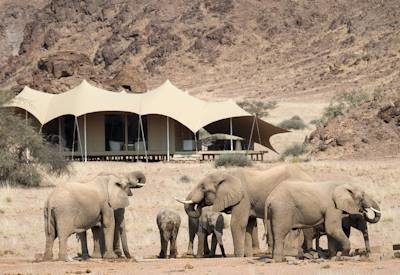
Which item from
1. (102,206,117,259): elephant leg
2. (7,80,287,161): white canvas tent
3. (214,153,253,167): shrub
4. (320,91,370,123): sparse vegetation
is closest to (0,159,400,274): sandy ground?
(102,206,117,259): elephant leg

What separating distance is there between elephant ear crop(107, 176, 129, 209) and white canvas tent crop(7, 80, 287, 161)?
28.0 meters

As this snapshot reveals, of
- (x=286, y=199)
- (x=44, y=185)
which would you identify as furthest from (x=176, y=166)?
(x=286, y=199)

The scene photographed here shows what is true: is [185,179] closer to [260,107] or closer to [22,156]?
[22,156]

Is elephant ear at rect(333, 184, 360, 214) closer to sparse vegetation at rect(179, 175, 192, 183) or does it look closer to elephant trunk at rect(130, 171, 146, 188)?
elephant trunk at rect(130, 171, 146, 188)

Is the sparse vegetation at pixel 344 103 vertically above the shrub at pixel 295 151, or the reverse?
the sparse vegetation at pixel 344 103

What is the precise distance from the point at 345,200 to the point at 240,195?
92.5 inches

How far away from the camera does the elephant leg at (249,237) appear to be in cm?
1802

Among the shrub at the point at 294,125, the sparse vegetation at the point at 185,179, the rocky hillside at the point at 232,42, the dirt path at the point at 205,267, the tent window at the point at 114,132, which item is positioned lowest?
the dirt path at the point at 205,267

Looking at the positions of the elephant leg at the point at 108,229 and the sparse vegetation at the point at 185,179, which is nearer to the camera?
the elephant leg at the point at 108,229

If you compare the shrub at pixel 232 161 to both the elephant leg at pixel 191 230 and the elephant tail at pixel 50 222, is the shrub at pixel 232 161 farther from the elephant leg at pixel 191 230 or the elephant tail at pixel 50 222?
the elephant tail at pixel 50 222

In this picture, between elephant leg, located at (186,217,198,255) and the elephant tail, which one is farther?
elephant leg, located at (186,217,198,255)

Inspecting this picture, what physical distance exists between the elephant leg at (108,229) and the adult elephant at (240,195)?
141cm

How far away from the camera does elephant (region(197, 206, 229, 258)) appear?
18391mm

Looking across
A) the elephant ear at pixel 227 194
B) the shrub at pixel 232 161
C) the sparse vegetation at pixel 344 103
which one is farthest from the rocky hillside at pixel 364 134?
the elephant ear at pixel 227 194
